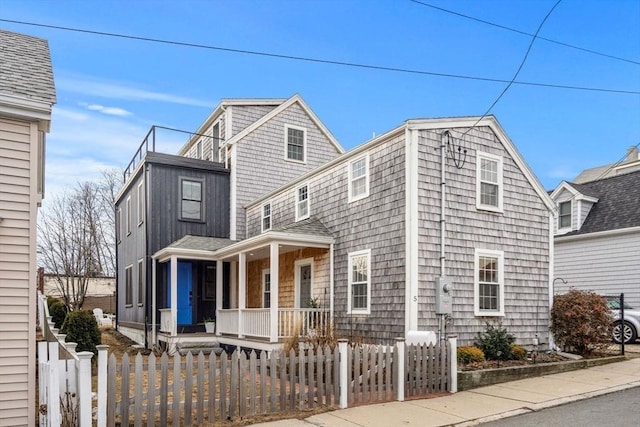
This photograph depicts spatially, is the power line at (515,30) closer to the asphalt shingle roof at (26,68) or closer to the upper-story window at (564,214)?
the upper-story window at (564,214)

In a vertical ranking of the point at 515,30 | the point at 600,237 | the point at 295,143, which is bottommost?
the point at 600,237

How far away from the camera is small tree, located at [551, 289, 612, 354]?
1254 cm

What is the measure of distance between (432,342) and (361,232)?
3.96 meters

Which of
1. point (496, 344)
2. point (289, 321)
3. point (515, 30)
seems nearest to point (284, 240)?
point (289, 321)

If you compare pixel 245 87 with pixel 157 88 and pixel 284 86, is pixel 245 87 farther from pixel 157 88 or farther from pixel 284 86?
pixel 157 88

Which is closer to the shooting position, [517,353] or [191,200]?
[517,353]

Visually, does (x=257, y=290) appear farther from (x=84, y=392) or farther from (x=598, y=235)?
(x=598, y=235)

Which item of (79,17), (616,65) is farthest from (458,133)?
(79,17)

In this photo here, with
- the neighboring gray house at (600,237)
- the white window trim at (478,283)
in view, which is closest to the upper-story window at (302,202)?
the white window trim at (478,283)

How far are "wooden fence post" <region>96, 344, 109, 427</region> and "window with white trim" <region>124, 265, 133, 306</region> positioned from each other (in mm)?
14982

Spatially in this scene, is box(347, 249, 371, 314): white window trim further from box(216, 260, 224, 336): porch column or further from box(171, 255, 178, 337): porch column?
box(171, 255, 178, 337): porch column

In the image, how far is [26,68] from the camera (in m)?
8.82

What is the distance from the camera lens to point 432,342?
32.7ft

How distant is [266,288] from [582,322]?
9.62m
